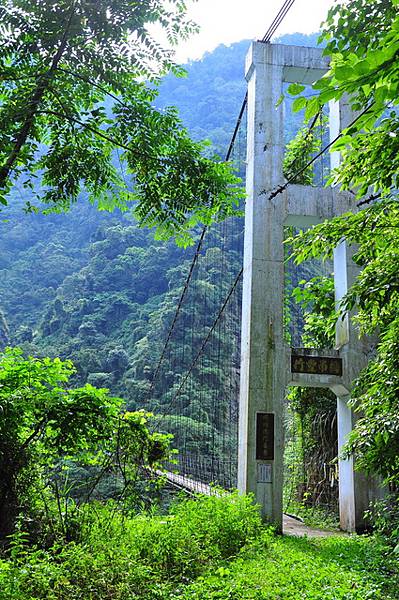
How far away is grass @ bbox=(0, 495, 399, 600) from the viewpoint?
6.20 ft

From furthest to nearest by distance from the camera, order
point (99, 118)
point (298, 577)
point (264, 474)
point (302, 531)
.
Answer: point (302, 531) < point (264, 474) < point (298, 577) < point (99, 118)

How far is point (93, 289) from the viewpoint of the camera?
853 inches

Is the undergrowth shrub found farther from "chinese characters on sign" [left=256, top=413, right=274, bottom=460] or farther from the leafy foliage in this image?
"chinese characters on sign" [left=256, top=413, right=274, bottom=460]

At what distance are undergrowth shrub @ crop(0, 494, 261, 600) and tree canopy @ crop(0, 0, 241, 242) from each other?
4.08 ft

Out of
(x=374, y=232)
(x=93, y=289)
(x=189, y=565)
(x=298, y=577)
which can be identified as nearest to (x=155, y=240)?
(x=374, y=232)

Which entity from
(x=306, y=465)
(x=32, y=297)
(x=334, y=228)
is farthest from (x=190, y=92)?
(x=334, y=228)

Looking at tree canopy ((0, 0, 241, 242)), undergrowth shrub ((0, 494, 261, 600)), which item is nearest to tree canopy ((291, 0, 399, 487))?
tree canopy ((0, 0, 241, 242))

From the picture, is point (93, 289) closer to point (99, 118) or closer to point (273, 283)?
point (273, 283)

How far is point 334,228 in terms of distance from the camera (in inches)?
93.0

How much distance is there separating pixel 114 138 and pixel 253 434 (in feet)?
12.6

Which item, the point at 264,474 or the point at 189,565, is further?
the point at 264,474

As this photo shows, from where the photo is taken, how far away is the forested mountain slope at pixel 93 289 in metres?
16.6

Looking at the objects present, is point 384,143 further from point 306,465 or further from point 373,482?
point 306,465

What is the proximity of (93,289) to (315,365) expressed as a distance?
672 inches
